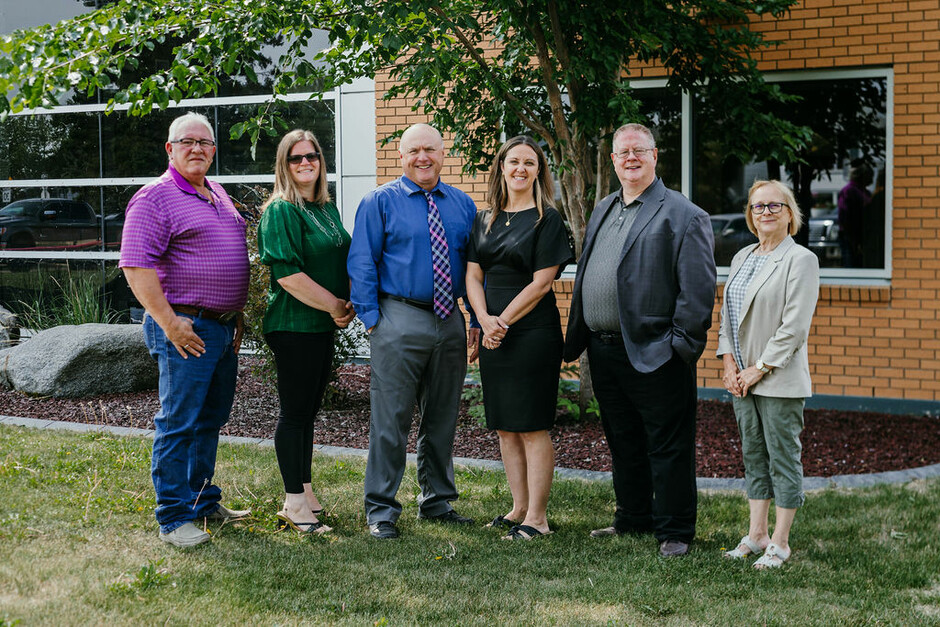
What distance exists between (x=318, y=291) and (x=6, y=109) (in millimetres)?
1660

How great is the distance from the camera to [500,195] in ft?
15.9

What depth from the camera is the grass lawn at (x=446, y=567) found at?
3701mm

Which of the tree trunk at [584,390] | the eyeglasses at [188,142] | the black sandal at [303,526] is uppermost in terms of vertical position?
the eyeglasses at [188,142]

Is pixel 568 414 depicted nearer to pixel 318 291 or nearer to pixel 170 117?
pixel 318 291

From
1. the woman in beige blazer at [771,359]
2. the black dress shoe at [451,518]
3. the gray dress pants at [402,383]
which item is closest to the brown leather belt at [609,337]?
the woman in beige blazer at [771,359]

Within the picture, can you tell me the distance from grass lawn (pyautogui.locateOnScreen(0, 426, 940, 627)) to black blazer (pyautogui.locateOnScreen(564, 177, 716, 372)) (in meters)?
1.03

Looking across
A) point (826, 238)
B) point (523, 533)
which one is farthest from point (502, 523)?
point (826, 238)

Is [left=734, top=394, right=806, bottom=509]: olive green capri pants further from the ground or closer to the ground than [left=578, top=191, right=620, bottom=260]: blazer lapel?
closer to the ground

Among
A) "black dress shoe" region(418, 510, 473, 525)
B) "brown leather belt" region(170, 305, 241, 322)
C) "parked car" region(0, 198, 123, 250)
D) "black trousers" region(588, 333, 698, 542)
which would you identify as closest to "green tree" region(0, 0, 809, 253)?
"brown leather belt" region(170, 305, 241, 322)

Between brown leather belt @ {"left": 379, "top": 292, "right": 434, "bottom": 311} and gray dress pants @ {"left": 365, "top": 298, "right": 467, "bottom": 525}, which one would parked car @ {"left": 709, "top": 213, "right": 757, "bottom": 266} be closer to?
gray dress pants @ {"left": 365, "top": 298, "right": 467, "bottom": 525}

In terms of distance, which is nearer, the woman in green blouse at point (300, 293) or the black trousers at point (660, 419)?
the black trousers at point (660, 419)

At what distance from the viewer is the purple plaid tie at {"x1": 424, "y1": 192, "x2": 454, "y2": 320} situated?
4.84 m

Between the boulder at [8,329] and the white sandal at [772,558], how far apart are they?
9.15m

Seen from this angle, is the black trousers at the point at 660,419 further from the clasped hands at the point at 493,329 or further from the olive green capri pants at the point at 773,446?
the clasped hands at the point at 493,329
